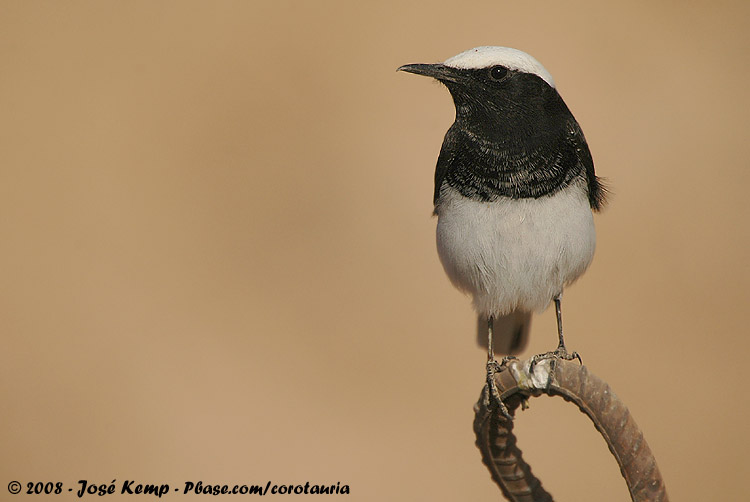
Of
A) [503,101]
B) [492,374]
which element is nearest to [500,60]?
[503,101]

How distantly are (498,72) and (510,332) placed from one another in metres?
1.59

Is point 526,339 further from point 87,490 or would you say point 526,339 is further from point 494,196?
point 87,490

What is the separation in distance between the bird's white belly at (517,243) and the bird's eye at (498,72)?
56 cm

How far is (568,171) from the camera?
12.7 ft

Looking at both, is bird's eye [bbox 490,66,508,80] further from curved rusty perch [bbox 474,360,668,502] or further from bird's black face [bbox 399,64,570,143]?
curved rusty perch [bbox 474,360,668,502]

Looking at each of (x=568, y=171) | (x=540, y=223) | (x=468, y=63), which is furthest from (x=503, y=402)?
(x=468, y=63)

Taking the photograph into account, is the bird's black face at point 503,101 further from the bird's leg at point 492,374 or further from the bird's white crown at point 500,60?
the bird's leg at point 492,374

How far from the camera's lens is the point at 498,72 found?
154 inches

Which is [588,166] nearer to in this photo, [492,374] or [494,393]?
[492,374]

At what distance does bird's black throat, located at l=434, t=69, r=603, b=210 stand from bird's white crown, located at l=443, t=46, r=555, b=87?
3 cm

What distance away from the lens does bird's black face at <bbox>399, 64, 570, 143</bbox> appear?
3.87m

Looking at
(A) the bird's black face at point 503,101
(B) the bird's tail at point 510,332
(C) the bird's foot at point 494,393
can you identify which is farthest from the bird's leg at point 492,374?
(A) the bird's black face at point 503,101

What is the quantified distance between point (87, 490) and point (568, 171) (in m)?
3.95

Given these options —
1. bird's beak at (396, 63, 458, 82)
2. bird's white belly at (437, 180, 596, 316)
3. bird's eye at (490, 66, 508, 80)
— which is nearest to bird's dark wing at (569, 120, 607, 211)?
bird's white belly at (437, 180, 596, 316)
